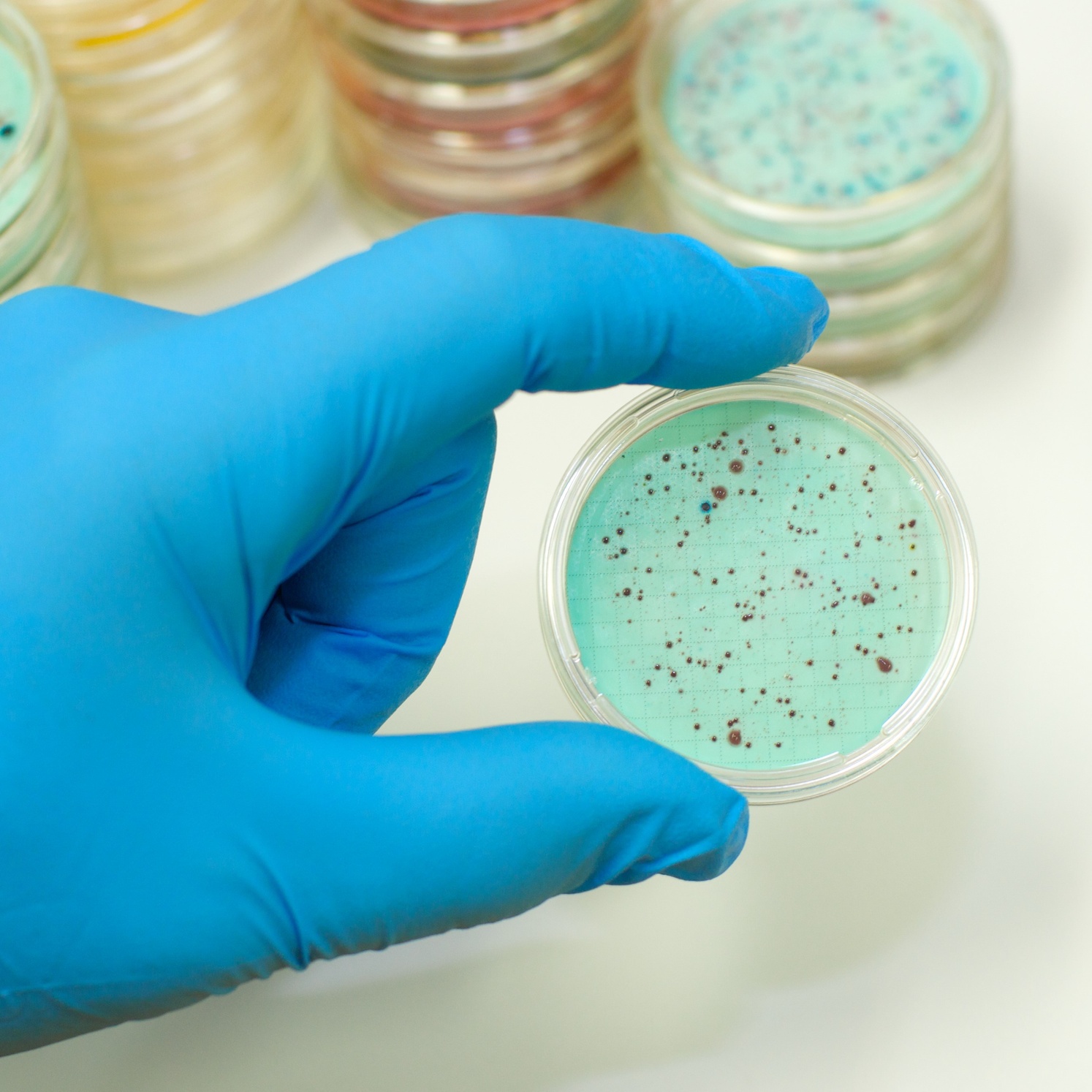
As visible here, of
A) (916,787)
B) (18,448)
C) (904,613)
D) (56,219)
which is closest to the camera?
(18,448)

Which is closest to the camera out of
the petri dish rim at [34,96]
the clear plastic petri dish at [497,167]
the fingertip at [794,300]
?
the fingertip at [794,300]

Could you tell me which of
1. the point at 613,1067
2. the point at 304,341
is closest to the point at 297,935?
the point at 613,1067

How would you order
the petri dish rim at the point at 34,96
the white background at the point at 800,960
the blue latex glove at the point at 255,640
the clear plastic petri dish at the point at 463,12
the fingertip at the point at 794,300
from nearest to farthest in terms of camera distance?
the blue latex glove at the point at 255,640
the fingertip at the point at 794,300
the white background at the point at 800,960
the petri dish rim at the point at 34,96
the clear plastic petri dish at the point at 463,12

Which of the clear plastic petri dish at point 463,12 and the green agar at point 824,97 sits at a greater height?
the clear plastic petri dish at point 463,12

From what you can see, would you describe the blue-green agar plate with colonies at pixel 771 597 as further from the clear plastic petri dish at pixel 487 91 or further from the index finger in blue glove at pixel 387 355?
the clear plastic petri dish at pixel 487 91

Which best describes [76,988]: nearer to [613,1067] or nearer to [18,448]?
[18,448]

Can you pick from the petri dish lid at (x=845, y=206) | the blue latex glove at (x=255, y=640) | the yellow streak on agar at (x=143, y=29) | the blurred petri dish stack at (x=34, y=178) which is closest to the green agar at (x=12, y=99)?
the blurred petri dish stack at (x=34, y=178)

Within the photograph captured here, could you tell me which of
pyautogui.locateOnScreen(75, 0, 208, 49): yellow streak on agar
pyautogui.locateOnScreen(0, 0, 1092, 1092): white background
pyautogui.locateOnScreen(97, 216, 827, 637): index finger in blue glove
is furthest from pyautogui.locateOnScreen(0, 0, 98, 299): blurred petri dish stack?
pyautogui.locateOnScreen(0, 0, 1092, 1092): white background
